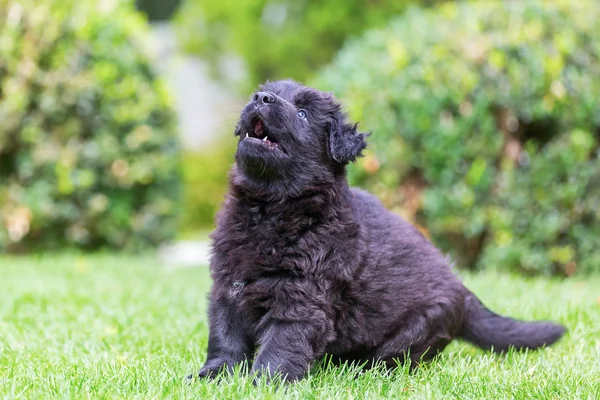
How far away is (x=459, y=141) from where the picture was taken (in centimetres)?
673

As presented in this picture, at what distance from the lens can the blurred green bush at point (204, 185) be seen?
1377cm

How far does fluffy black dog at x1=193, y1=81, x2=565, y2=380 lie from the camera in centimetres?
301

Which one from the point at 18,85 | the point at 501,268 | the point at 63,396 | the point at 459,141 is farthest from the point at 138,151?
the point at 63,396

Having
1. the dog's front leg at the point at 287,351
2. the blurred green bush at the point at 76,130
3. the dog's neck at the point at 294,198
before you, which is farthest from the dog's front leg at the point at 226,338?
the blurred green bush at the point at 76,130

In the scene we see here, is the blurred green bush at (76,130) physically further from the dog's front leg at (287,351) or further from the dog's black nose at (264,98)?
the dog's front leg at (287,351)

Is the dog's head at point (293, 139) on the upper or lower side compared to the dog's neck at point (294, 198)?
upper

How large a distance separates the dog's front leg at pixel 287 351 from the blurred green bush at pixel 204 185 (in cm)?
1078

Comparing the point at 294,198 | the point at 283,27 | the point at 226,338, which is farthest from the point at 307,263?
the point at 283,27

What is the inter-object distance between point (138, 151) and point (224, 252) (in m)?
5.50

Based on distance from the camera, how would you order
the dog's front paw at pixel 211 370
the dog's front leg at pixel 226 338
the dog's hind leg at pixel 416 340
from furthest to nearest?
1. the dog's hind leg at pixel 416 340
2. the dog's front leg at pixel 226 338
3. the dog's front paw at pixel 211 370

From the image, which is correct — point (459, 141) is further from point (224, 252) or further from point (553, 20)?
point (224, 252)

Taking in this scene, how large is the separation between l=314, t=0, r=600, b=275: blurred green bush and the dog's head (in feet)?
11.6

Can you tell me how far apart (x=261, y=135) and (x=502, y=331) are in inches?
65.5

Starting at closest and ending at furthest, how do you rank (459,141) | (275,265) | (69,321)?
(275,265) → (69,321) → (459,141)
